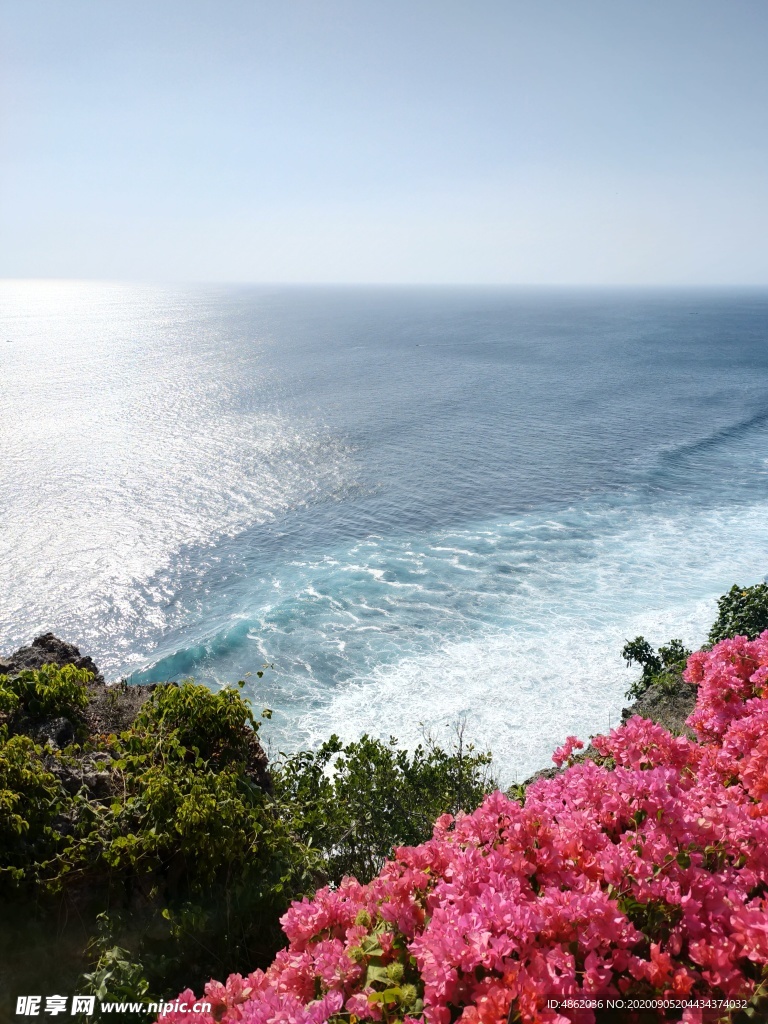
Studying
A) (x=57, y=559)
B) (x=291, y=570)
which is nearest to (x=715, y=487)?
(x=291, y=570)

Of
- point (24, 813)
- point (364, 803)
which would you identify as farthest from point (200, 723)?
point (364, 803)

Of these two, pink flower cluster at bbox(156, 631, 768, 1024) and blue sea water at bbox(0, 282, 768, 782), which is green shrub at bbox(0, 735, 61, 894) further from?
blue sea water at bbox(0, 282, 768, 782)

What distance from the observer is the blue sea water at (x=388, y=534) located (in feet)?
101

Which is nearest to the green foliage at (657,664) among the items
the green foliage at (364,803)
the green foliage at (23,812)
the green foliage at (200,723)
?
the green foliage at (364,803)

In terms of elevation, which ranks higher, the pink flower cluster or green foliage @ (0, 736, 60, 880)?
the pink flower cluster

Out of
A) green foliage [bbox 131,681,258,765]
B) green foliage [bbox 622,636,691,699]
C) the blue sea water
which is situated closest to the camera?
green foliage [bbox 131,681,258,765]

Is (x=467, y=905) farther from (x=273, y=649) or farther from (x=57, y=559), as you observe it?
(x=57, y=559)

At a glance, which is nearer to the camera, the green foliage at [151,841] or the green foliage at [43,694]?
the green foliage at [151,841]

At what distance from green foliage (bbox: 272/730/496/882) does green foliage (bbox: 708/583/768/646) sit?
1487 cm

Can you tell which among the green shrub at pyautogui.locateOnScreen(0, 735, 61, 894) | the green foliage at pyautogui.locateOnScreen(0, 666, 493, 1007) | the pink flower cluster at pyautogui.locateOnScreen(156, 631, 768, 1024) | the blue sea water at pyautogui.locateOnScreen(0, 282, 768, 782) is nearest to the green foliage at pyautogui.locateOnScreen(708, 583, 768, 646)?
the blue sea water at pyautogui.locateOnScreen(0, 282, 768, 782)

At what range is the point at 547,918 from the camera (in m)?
4.15

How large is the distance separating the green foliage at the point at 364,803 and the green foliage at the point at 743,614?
14.9m

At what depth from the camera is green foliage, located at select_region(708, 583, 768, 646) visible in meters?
23.5

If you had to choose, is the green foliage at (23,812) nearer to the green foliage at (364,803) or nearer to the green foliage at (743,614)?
the green foliage at (364,803)
